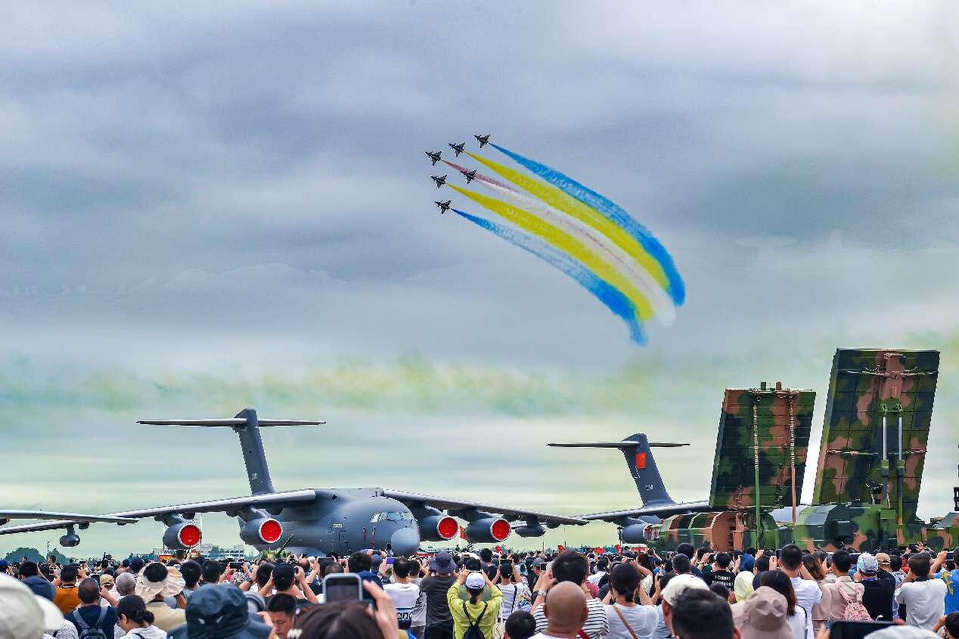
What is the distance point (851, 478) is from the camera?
30.2 m

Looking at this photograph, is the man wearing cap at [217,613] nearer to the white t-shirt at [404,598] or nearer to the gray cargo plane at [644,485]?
the white t-shirt at [404,598]

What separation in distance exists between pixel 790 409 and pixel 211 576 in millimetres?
22060

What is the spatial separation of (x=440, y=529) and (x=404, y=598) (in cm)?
2962

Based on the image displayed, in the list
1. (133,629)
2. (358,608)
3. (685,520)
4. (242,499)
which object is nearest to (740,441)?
(685,520)

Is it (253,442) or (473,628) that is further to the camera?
(253,442)

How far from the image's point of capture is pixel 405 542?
35500mm

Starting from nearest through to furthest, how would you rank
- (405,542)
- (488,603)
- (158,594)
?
(158,594), (488,603), (405,542)

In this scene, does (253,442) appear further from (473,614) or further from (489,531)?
(473,614)

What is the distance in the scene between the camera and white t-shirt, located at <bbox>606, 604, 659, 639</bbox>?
850 centimetres

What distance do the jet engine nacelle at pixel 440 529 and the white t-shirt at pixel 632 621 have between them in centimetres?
3342

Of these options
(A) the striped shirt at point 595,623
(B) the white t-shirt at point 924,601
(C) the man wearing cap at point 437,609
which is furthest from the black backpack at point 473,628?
(B) the white t-shirt at point 924,601

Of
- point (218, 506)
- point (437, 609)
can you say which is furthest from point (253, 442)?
point (437, 609)

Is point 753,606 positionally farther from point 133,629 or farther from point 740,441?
point 740,441

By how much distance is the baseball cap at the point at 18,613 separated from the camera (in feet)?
12.0
